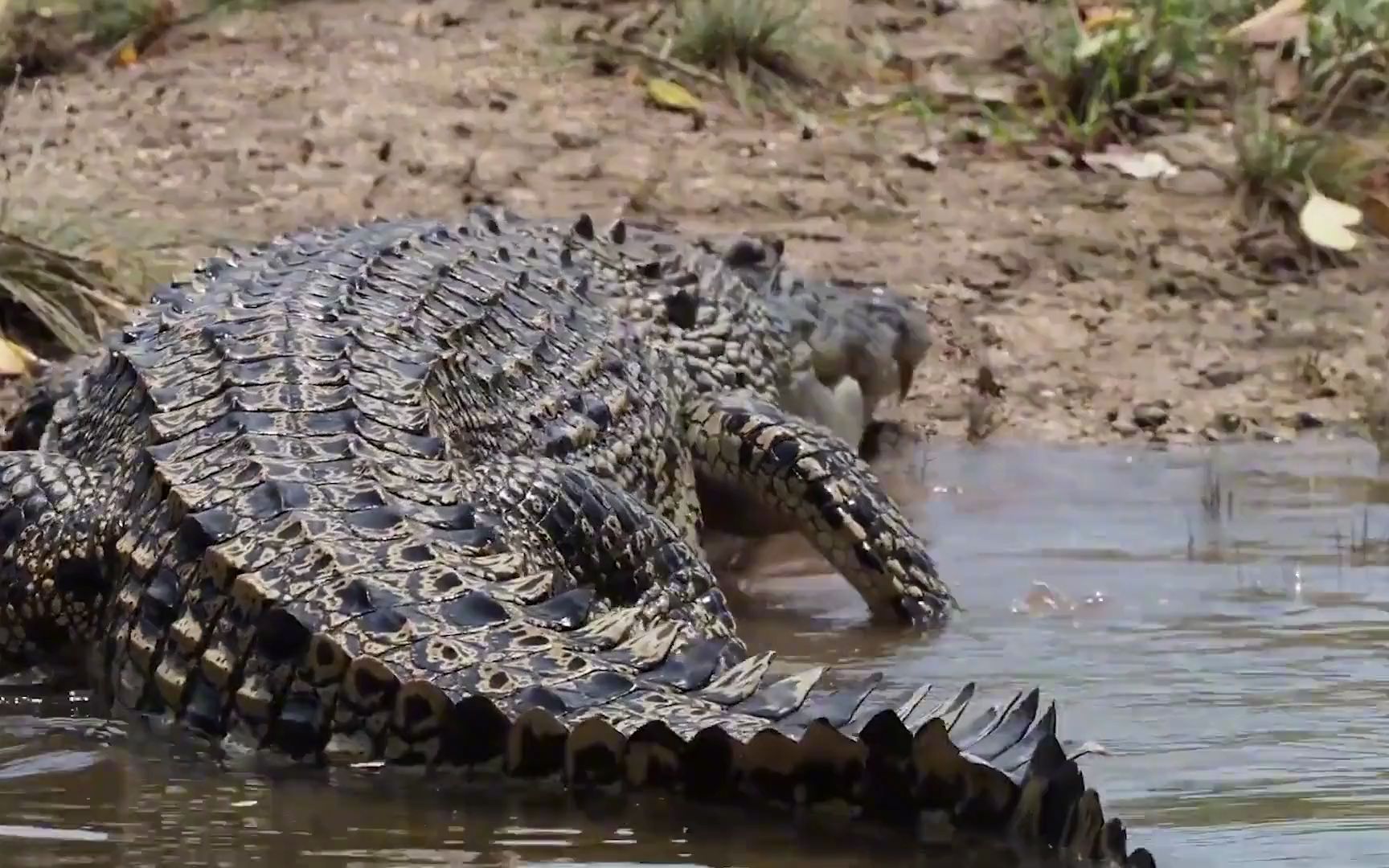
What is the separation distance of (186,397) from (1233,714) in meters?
1.77

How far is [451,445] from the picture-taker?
4.11m

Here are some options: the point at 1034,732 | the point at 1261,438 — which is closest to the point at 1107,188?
the point at 1261,438

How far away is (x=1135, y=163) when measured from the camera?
905 centimetres

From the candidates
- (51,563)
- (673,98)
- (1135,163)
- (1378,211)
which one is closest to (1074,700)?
(51,563)

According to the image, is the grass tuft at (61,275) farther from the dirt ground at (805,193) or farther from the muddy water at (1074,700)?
the muddy water at (1074,700)

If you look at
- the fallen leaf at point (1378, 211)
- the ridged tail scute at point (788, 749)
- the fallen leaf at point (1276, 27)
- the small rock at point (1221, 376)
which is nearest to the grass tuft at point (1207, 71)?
the fallen leaf at point (1276, 27)

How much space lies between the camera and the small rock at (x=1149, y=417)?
7070 millimetres

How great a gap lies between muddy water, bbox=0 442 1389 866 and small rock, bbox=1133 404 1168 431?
1.80ft

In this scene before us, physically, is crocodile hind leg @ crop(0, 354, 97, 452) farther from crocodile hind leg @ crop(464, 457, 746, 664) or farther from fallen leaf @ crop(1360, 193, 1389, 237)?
fallen leaf @ crop(1360, 193, 1389, 237)

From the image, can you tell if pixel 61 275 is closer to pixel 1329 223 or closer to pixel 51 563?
pixel 51 563

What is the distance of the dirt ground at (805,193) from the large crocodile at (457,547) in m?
2.13

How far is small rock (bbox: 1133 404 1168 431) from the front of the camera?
707 centimetres

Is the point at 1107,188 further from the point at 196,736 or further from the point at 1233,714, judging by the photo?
the point at 196,736

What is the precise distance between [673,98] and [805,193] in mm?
899
